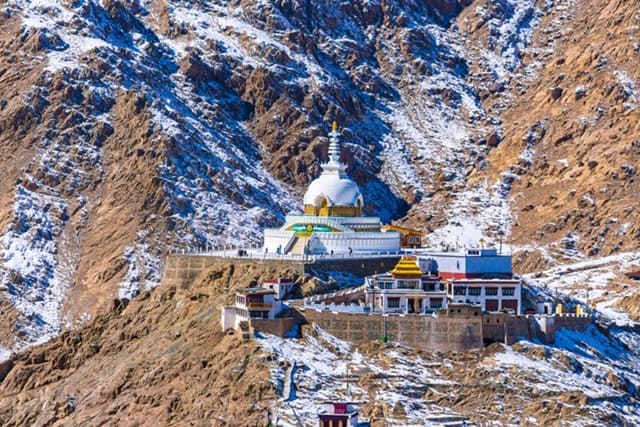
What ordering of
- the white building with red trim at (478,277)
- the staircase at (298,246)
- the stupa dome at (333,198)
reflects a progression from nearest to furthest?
the white building with red trim at (478,277)
the staircase at (298,246)
the stupa dome at (333,198)

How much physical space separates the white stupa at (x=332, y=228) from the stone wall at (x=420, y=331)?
14391 millimetres

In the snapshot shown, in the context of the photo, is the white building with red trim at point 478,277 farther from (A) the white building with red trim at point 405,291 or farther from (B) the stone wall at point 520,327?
(B) the stone wall at point 520,327

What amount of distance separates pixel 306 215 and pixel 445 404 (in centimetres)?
2631

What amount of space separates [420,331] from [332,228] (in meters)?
18.0

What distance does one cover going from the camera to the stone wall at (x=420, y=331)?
476 feet

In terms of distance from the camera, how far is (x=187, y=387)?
144m

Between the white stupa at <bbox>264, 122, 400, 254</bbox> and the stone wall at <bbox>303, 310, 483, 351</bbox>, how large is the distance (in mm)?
14391

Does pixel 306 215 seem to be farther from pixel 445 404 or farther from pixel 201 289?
pixel 445 404

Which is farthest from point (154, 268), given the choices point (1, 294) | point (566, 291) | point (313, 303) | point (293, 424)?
point (293, 424)

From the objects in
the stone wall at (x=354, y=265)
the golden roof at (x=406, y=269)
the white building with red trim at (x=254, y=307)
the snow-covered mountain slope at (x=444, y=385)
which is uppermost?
Result: the stone wall at (x=354, y=265)

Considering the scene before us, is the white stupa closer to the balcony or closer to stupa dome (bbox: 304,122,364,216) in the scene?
stupa dome (bbox: 304,122,364,216)

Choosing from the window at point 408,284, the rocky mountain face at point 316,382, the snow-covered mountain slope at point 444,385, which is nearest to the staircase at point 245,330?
the rocky mountain face at point 316,382

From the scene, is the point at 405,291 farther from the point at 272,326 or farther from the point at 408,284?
the point at 272,326

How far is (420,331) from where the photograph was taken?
145125mm
